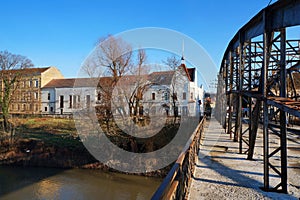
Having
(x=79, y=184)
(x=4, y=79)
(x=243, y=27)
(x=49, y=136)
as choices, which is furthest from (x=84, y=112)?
(x=4, y=79)

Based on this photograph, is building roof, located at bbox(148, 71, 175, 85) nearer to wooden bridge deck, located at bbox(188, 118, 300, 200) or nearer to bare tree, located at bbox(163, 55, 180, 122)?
bare tree, located at bbox(163, 55, 180, 122)

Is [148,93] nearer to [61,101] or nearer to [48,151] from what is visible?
[48,151]

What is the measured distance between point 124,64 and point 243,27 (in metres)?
9.07

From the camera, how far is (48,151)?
15039mm

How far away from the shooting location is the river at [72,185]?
10.2m

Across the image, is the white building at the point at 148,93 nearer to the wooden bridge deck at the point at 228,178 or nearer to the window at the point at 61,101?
the wooden bridge deck at the point at 228,178

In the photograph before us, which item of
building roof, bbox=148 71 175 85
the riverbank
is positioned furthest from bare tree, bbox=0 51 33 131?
building roof, bbox=148 71 175 85

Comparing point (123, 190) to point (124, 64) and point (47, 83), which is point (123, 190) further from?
point (47, 83)

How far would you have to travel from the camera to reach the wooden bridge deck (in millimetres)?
3637

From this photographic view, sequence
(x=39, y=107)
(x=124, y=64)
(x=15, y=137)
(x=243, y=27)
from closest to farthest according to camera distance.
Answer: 1. (x=243, y=27)
2. (x=124, y=64)
3. (x=15, y=137)
4. (x=39, y=107)

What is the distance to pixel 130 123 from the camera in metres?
12.4

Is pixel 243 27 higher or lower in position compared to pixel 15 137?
higher

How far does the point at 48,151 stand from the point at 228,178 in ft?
44.5

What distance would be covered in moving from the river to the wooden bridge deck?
17.5ft
